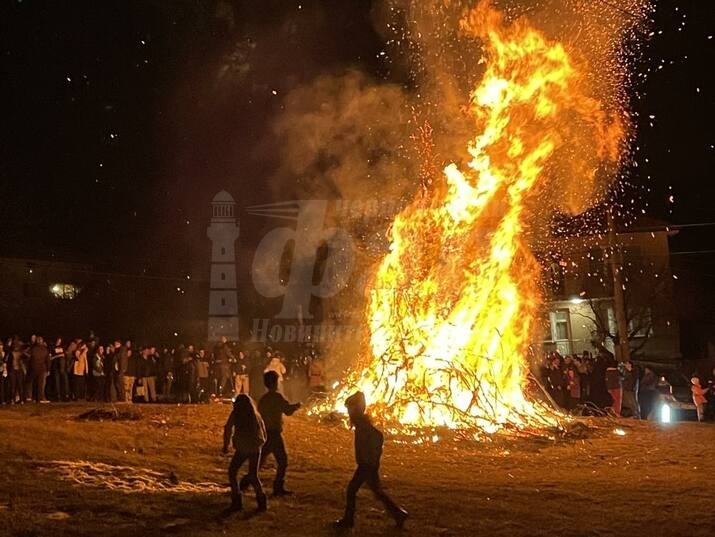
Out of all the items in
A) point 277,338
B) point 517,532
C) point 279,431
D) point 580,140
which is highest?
point 580,140

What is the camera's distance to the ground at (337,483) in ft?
23.0

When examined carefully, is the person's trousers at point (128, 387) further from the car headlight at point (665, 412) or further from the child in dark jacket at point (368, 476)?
the car headlight at point (665, 412)

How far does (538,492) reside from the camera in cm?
884

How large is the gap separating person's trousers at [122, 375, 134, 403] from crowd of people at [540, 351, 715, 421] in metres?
11.3

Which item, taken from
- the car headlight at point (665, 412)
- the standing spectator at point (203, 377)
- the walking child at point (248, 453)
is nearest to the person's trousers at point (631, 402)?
the car headlight at point (665, 412)

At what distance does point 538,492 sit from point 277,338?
31728 millimetres

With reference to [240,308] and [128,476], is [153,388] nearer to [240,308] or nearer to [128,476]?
[128,476]

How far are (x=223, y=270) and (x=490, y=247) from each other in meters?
30.5

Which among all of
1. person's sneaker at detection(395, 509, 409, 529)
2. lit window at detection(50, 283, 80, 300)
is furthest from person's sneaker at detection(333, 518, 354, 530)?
lit window at detection(50, 283, 80, 300)

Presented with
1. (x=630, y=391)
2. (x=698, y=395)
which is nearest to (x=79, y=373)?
(x=630, y=391)

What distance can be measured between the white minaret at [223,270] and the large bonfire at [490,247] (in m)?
27.2

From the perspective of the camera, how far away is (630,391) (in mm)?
17578

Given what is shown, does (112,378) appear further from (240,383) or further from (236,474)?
(236,474)

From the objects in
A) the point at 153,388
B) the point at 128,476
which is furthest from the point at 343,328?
the point at 128,476
